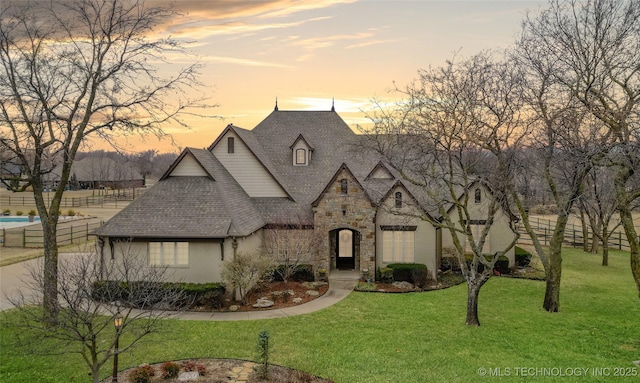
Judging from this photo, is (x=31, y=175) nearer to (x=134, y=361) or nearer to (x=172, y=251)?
(x=172, y=251)

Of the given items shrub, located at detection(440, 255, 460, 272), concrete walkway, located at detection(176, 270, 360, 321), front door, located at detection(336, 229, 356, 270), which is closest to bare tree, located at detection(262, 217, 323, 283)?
concrete walkway, located at detection(176, 270, 360, 321)

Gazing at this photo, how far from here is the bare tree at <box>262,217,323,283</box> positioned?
23.9 meters

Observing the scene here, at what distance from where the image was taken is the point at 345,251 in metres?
30.5

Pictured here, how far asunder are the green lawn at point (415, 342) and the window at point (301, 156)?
1141cm

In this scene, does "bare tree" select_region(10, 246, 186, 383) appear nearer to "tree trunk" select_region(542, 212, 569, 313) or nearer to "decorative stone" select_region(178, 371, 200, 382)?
"decorative stone" select_region(178, 371, 200, 382)

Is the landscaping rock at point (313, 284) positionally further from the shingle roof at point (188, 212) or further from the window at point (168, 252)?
the window at point (168, 252)

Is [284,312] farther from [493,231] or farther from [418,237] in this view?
[493,231]

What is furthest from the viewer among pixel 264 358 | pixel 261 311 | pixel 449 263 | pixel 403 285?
pixel 449 263

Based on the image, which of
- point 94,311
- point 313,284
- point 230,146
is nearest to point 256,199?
point 230,146

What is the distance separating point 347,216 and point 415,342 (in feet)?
35.4

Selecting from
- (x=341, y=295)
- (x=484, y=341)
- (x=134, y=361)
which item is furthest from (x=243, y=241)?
(x=484, y=341)

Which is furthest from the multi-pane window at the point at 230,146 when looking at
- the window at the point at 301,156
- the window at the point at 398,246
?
the window at the point at 398,246

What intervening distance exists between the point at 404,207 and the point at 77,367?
18.0 m

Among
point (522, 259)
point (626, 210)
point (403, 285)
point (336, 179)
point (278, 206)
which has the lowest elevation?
point (403, 285)
